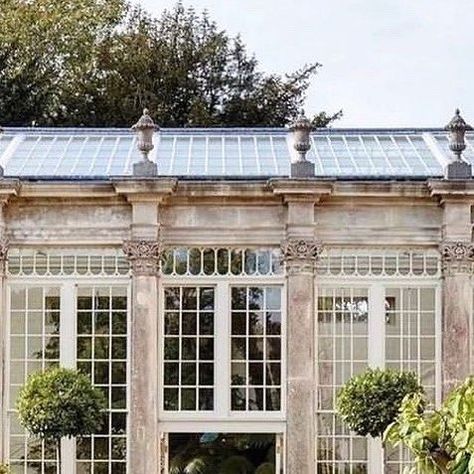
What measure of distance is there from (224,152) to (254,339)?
132 inches

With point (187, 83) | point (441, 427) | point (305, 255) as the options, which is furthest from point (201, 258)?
point (187, 83)

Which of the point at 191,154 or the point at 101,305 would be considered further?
the point at 191,154

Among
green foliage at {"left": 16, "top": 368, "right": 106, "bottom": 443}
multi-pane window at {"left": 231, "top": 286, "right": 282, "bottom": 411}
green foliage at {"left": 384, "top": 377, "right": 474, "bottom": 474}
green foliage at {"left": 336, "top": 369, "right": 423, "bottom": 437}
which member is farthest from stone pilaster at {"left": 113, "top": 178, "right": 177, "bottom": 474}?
green foliage at {"left": 384, "top": 377, "right": 474, "bottom": 474}

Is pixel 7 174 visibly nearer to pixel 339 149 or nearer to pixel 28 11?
pixel 339 149

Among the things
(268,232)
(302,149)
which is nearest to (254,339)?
(268,232)

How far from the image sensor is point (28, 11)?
3503cm

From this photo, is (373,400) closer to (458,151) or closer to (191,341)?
(191,341)

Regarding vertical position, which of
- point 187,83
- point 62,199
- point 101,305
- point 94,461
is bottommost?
point 94,461

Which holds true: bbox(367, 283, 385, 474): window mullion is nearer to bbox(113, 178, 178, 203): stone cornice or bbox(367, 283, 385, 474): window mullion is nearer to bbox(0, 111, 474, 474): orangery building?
bbox(0, 111, 474, 474): orangery building

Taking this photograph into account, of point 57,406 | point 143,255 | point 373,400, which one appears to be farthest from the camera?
point 143,255

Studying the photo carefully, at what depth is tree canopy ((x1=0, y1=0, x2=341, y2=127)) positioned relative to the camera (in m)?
33.3

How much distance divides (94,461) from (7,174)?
4.04 m

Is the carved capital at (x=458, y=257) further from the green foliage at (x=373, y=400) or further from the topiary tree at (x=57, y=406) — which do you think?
the topiary tree at (x=57, y=406)

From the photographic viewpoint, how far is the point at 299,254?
18.0 metres
